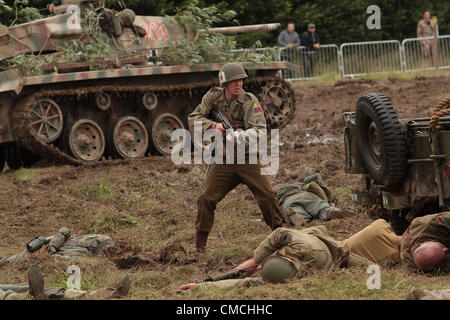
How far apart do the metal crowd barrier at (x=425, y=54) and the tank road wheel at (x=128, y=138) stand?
1183cm

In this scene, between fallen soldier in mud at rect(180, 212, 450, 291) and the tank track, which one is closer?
fallen soldier in mud at rect(180, 212, 450, 291)

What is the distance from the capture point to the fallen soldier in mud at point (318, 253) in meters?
6.69

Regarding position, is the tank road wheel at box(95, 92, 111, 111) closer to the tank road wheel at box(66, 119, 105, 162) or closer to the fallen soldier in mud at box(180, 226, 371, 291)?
the tank road wheel at box(66, 119, 105, 162)

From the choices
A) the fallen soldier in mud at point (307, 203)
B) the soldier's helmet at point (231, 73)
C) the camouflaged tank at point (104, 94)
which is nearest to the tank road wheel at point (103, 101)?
the camouflaged tank at point (104, 94)

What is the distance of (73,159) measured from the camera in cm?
1487

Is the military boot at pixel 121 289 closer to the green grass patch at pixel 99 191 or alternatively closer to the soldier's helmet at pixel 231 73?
the soldier's helmet at pixel 231 73

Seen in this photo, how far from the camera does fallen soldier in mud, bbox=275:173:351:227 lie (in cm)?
984

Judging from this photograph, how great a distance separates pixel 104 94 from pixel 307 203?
21.1ft

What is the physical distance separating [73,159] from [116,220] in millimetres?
4483

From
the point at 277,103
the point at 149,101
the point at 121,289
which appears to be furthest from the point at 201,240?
the point at 277,103

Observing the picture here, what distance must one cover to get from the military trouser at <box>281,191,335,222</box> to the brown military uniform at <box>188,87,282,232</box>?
3.74 ft

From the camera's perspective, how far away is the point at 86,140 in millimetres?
15328

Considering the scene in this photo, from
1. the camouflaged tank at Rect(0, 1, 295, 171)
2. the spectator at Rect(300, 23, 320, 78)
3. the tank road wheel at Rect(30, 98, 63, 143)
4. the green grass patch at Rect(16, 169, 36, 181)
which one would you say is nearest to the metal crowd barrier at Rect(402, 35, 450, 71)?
the spectator at Rect(300, 23, 320, 78)
